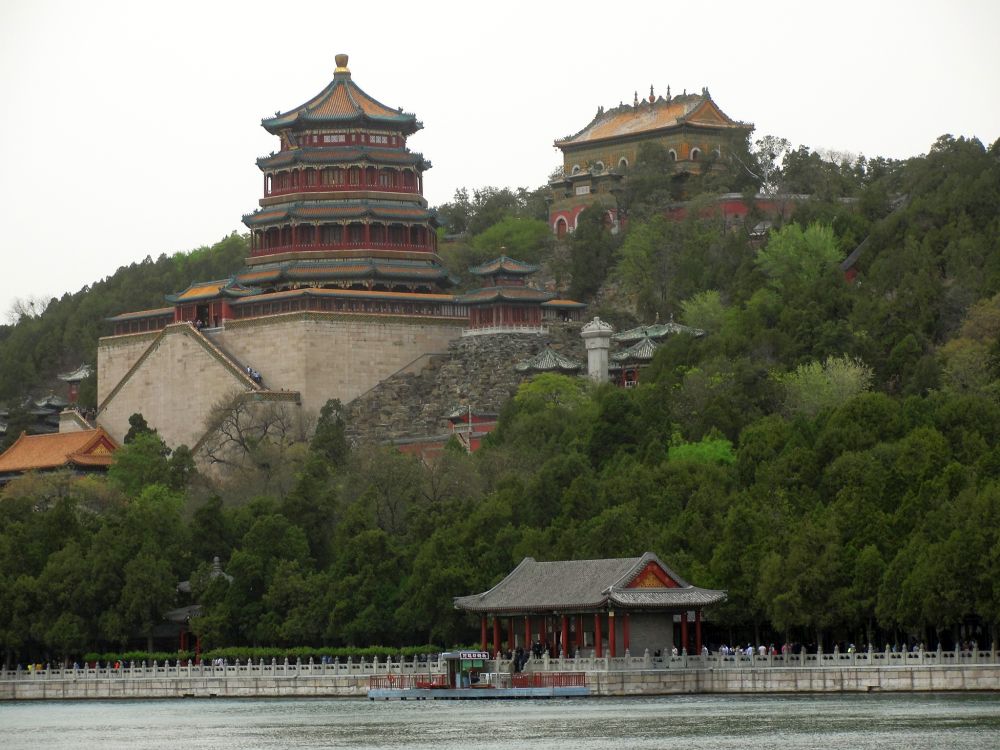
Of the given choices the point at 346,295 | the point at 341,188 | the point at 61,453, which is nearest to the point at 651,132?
the point at 341,188

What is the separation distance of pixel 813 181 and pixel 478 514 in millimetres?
46903

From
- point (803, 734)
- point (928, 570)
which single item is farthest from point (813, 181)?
point (803, 734)

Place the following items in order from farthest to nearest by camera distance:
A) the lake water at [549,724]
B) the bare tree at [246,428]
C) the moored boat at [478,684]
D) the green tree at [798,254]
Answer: the green tree at [798,254], the bare tree at [246,428], the moored boat at [478,684], the lake water at [549,724]

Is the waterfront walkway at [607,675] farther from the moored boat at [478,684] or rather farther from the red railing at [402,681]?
the moored boat at [478,684]

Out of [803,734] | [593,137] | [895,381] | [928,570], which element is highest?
[593,137]

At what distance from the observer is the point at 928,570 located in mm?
74188

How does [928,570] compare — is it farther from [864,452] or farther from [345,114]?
[345,114]

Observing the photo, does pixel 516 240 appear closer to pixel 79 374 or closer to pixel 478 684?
pixel 79 374

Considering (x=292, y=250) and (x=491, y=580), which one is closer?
(x=491, y=580)

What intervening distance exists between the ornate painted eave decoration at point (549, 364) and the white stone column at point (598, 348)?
0.72 meters

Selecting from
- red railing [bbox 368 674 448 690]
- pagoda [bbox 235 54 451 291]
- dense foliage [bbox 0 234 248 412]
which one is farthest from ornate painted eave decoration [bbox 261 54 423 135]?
red railing [bbox 368 674 448 690]

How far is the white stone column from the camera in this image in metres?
116

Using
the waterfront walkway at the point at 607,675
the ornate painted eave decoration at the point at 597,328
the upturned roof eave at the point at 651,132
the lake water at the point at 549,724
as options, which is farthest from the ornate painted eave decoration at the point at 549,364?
the lake water at the point at 549,724

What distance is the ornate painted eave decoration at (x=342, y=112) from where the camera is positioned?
122 m
